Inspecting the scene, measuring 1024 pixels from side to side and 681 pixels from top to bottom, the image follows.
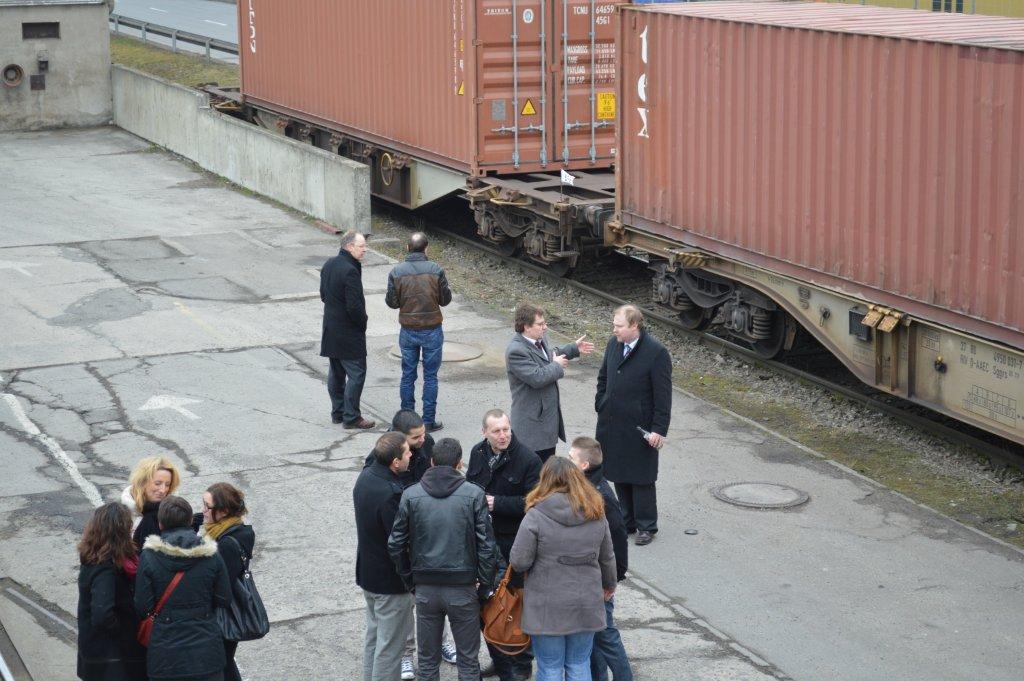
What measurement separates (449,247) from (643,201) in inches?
219

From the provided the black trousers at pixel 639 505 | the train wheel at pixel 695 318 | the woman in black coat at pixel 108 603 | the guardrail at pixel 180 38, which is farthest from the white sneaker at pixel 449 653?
the guardrail at pixel 180 38

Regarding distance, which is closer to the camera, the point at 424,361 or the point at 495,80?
the point at 424,361

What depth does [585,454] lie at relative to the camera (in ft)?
23.2

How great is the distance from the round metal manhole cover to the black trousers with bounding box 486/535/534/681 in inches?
125

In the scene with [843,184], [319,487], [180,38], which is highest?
[180,38]

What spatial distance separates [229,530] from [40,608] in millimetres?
2653

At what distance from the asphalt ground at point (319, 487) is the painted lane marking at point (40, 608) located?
25 millimetres

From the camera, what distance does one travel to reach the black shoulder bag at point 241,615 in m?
6.23

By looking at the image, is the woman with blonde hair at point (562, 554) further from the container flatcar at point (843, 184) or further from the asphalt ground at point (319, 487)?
the container flatcar at point (843, 184)

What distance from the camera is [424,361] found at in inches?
Answer: 459

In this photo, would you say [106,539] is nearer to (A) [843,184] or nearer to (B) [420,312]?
(B) [420,312]

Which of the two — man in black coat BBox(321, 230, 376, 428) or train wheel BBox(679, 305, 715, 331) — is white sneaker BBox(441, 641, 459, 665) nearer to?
man in black coat BBox(321, 230, 376, 428)

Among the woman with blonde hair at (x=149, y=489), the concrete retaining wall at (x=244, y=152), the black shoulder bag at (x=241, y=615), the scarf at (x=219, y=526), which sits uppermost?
the concrete retaining wall at (x=244, y=152)

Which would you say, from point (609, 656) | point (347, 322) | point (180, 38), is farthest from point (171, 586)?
point (180, 38)
